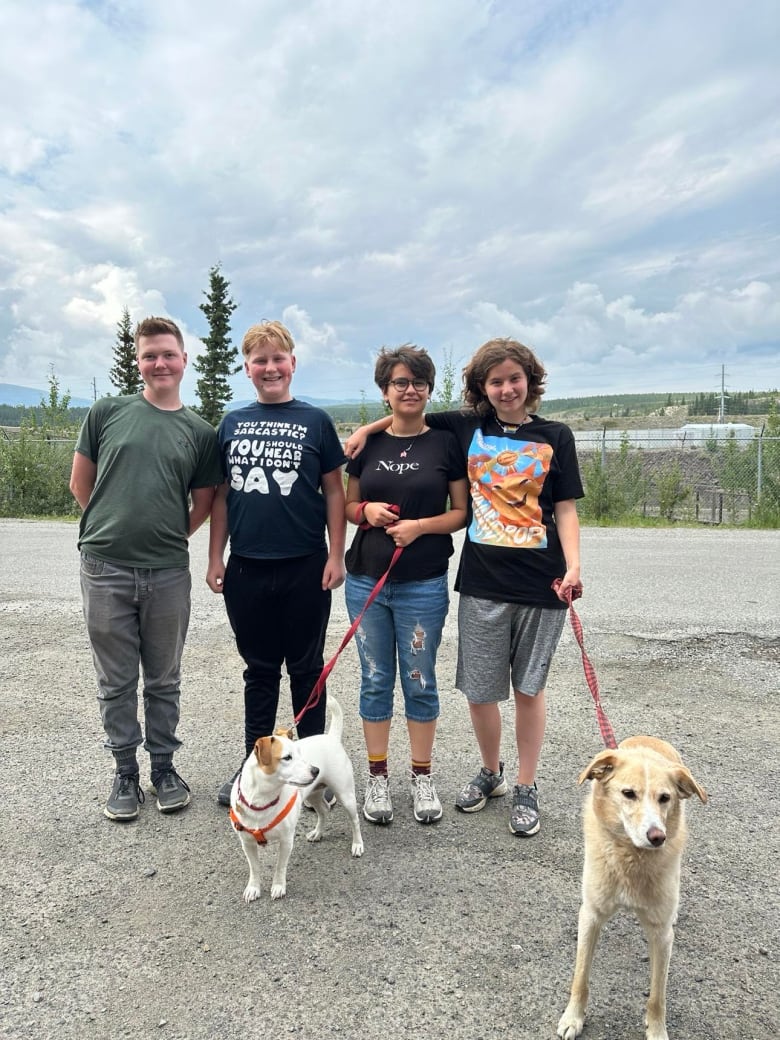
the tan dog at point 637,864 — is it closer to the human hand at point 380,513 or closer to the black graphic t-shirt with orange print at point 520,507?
the black graphic t-shirt with orange print at point 520,507

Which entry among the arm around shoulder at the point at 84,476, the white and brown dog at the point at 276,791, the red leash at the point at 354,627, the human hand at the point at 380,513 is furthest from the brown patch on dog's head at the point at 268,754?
the arm around shoulder at the point at 84,476

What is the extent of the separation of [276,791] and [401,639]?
35.6 inches

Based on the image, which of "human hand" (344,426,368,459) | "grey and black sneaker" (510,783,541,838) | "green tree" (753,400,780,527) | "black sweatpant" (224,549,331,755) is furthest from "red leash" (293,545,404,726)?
"green tree" (753,400,780,527)

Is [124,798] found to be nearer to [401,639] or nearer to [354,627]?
[354,627]

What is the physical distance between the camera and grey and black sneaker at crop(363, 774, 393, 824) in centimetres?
328

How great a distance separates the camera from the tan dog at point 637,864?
6.82ft

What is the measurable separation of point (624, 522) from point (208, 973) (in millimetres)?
12922

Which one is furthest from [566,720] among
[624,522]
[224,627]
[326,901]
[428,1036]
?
[624,522]

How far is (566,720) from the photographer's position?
438 centimetres

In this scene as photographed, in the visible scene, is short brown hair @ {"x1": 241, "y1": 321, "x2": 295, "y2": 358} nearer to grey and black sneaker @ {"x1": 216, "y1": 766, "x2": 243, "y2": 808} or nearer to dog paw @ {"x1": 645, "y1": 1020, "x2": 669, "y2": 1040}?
grey and black sneaker @ {"x1": 216, "y1": 766, "x2": 243, "y2": 808}

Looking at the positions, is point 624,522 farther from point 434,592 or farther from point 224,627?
point 434,592

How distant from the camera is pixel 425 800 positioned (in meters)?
3.30

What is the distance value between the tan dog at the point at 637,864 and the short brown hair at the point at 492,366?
1721 mm

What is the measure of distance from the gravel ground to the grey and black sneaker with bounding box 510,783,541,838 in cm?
5
